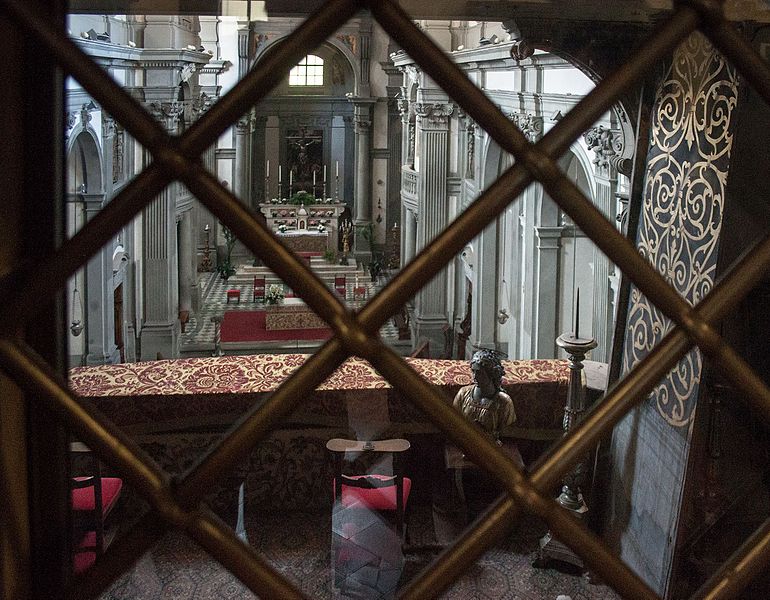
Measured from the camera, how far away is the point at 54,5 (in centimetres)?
43

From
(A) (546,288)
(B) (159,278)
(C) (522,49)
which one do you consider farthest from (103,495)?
(B) (159,278)

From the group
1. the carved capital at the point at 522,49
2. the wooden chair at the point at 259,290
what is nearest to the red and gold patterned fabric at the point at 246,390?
the carved capital at the point at 522,49

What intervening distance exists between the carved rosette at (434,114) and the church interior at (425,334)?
61 millimetres

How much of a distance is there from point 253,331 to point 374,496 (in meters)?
6.31

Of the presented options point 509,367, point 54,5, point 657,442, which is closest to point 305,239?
point 509,367

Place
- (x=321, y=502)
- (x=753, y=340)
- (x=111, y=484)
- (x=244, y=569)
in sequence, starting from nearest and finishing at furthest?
(x=244, y=569)
(x=753, y=340)
(x=111, y=484)
(x=321, y=502)

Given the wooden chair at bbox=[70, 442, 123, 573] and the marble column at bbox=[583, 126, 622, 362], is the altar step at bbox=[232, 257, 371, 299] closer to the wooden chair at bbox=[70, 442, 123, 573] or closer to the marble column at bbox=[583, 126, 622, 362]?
the marble column at bbox=[583, 126, 622, 362]

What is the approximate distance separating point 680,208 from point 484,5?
3.92 ft

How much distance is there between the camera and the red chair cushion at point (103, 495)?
11.2 feet

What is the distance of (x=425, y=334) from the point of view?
9.81 m

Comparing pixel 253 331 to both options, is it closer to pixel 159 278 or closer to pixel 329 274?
pixel 159 278

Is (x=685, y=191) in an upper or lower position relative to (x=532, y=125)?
lower

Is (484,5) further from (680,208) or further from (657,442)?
(657,442)

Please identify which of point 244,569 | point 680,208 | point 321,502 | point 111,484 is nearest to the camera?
point 244,569
